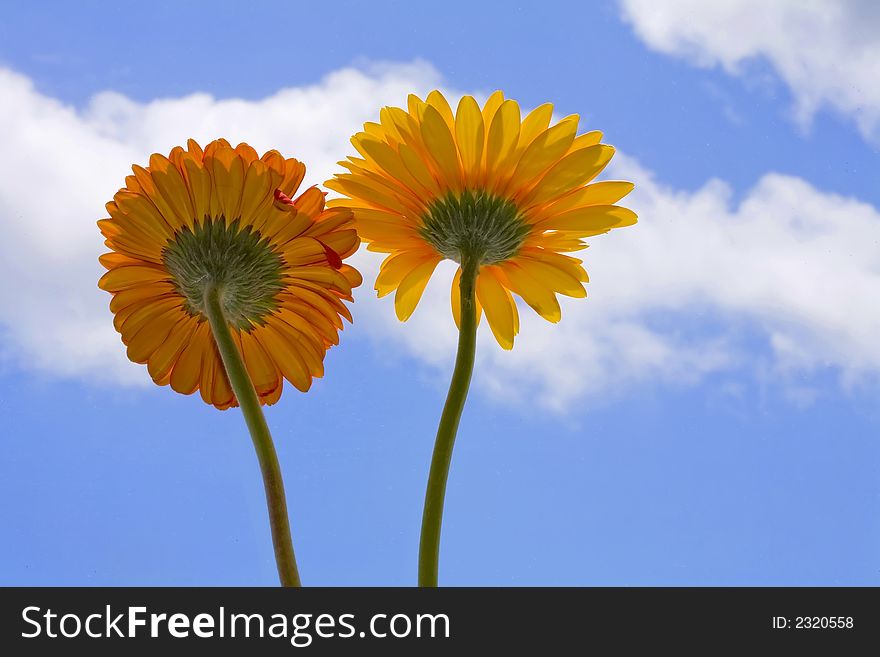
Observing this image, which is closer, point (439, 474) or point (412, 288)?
point (439, 474)

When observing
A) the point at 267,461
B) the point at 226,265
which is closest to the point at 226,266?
the point at 226,265

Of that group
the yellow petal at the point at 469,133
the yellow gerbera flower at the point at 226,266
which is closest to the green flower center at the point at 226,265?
the yellow gerbera flower at the point at 226,266

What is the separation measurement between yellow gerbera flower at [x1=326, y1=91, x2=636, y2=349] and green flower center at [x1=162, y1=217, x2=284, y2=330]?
2.3 inches

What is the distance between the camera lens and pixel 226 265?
0.52 metres

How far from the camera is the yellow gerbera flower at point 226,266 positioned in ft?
1.68

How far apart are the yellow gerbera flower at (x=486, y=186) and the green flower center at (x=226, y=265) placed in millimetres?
58

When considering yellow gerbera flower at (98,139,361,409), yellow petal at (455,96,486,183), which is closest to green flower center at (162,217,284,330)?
yellow gerbera flower at (98,139,361,409)

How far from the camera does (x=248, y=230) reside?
0.52m

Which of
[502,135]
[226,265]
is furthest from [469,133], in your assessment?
[226,265]

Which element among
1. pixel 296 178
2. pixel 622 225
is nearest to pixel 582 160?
Result: pixel 622 225

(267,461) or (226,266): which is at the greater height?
(226,266)

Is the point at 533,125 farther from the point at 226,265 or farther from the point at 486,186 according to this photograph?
the point at 226,265

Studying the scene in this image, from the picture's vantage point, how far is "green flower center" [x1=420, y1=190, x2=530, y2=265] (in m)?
0.54

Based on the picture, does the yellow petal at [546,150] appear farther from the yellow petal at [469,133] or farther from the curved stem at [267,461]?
the curved stem at [267,461]
